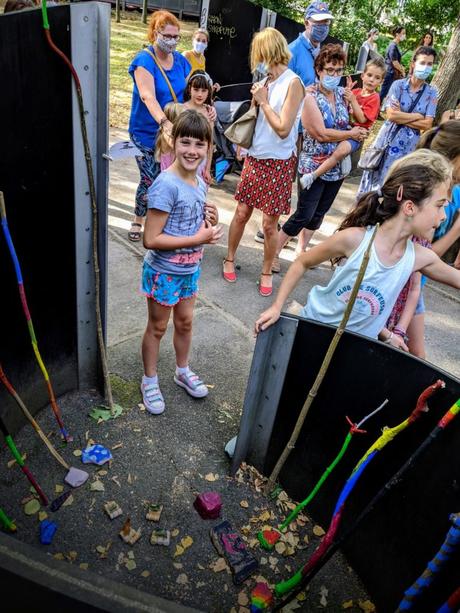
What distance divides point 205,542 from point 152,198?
1702mm

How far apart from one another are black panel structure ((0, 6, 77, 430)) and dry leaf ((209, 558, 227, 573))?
1261 mm

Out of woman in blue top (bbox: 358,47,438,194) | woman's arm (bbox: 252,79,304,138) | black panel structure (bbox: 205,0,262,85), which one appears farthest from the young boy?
black panel structure (bbox: 205,0,262,85)

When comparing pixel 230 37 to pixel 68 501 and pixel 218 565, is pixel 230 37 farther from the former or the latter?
pixel 218 565

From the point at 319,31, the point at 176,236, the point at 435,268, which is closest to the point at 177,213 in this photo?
the point at 176,236

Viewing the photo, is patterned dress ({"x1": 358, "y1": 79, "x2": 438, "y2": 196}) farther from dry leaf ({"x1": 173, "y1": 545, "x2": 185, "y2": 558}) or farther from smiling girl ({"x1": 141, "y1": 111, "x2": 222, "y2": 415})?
dry leaf ({"x1": 173, "y1": 545, "x2": 185, "y2": 558})

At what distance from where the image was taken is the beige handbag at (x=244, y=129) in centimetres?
402

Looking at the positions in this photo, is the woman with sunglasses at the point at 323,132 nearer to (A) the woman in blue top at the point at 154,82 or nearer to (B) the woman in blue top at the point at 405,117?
(B) the woman in blue top at the point at 405,117

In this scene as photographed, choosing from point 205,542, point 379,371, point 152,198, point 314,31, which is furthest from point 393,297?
point 314,31

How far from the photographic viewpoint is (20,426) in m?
2.61

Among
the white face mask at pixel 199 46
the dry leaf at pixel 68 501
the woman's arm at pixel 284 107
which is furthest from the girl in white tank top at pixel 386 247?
the white face mask at pixel 199 46

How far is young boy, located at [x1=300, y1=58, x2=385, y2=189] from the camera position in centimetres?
430

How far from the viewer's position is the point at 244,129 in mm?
4035

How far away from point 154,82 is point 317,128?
1.46m

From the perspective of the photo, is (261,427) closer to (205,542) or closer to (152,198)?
(205,542)
